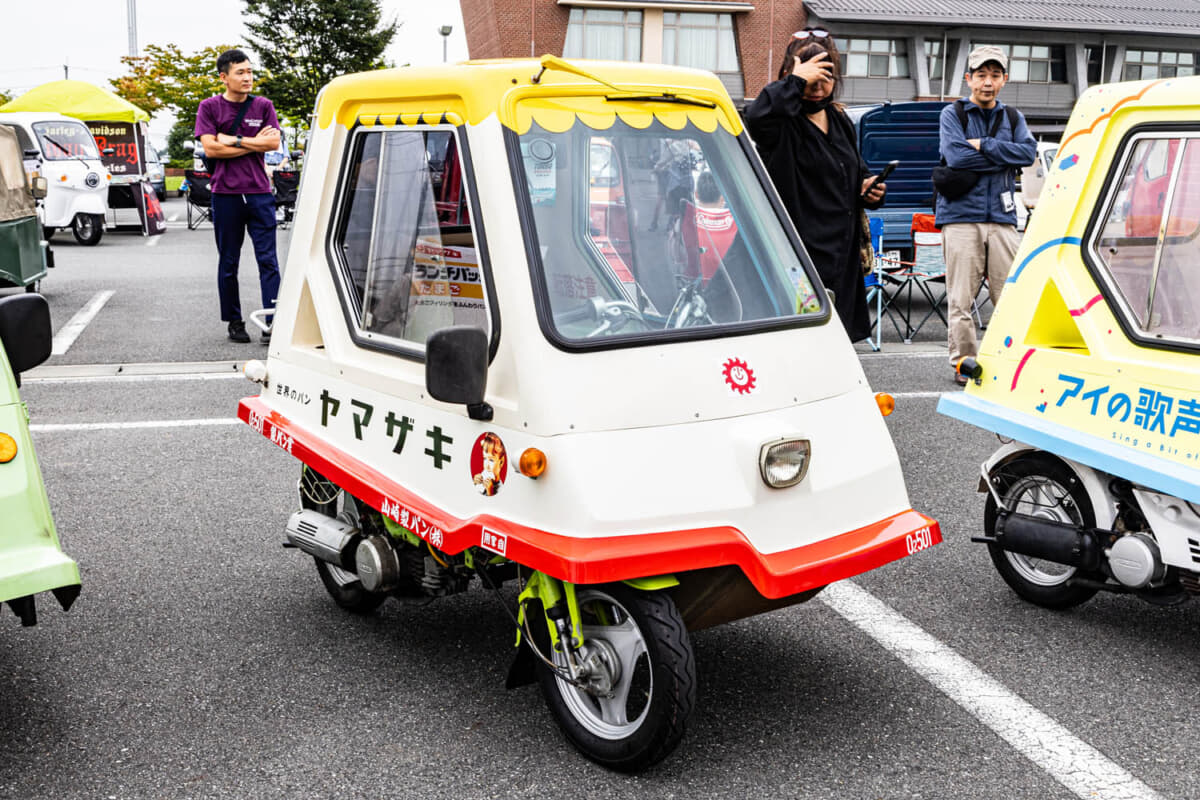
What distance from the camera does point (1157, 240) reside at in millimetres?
3791

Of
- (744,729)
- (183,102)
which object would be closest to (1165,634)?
(744,729)

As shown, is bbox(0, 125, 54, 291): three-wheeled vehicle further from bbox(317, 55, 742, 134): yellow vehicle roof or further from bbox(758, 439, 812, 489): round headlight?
bbox(758, 439, 812, 489): round headlight

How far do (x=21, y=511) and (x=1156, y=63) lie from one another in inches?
2115

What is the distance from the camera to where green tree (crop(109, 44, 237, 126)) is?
50.1 m

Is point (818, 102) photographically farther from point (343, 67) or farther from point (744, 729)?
point (343, 67)

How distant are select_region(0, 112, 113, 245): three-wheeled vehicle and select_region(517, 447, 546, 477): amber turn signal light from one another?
17.6 m

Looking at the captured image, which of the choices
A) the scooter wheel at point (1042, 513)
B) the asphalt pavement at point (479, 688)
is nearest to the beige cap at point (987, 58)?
the asphalt pavement at point (479, 688)

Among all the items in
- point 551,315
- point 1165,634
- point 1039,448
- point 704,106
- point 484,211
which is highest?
point 704,106

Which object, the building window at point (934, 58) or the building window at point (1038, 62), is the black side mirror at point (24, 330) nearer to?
the building window at point (934, 58)

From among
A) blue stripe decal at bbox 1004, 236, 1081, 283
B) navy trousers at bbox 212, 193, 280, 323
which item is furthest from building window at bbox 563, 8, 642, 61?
blue stripe decal at bbox 1004, 236, 1081, 283

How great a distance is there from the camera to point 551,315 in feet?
9.63

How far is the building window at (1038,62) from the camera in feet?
157

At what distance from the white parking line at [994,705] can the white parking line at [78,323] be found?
700 centimetres

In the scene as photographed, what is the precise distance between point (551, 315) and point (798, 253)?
898 mm
